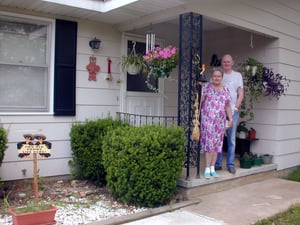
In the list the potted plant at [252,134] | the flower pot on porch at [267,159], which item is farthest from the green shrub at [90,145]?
the flower pot on porch at [267,159]

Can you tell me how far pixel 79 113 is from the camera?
553 cm

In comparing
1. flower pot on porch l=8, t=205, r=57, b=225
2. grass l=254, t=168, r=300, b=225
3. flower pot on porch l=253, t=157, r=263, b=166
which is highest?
flower pot on porch l=253, t=157, r=263, b=166

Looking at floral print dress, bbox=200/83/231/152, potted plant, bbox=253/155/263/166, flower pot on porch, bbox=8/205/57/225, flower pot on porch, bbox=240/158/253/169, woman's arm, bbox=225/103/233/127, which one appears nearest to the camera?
flower pot on porch, bbox=8/205/57/225

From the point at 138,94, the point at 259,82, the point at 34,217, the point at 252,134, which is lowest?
the point at 34,217

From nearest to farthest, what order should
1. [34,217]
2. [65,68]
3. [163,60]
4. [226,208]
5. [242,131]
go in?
[34,217]
[226,208]
[163,60]
[65,68]
[242,131]

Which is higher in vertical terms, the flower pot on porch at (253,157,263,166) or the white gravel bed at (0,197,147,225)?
the flower pot on porch at (253,157,263,166)

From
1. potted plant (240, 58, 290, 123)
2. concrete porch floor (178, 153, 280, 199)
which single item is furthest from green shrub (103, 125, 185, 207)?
potted plant (240, 58, 290, 123)

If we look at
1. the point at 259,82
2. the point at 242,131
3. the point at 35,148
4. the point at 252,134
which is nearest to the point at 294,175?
the point at 252,134

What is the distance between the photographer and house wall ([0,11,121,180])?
5000 millimetres

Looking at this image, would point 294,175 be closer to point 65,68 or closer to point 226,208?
point 226,208

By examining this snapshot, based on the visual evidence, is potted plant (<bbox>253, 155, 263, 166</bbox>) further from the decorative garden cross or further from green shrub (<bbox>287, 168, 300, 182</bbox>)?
Result: the decorative garden cross

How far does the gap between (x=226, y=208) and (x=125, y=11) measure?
300 cm

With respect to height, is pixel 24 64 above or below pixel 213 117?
above

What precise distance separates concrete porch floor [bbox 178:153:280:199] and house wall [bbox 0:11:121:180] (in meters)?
1.73
